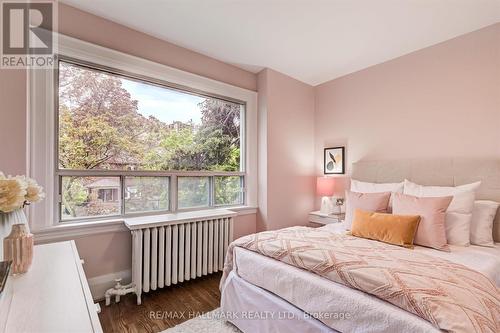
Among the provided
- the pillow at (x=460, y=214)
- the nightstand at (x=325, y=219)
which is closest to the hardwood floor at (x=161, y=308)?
the nightstand at (x=325, y=219)

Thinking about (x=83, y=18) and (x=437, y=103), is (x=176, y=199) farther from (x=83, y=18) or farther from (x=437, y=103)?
(x=437, y=103)

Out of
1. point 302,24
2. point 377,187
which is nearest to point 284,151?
point 377,187

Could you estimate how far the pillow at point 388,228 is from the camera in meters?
1.90

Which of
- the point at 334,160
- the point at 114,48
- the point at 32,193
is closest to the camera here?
the point at 32,193

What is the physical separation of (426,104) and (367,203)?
1391mm

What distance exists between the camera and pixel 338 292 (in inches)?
50.5

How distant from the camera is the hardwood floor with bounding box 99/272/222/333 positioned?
6.23ft

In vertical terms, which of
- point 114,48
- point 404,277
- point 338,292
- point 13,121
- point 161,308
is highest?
point 114,48

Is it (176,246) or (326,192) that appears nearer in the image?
(176,246)

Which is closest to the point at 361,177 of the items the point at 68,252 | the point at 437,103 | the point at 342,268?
the point at 437,103

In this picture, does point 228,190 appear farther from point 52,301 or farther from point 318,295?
point 52,301

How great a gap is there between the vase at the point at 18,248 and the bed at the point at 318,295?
1.27 meters

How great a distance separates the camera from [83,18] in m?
2.16

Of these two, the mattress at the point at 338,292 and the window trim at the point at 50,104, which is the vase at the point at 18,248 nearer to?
the window trim at the point at 50,104
